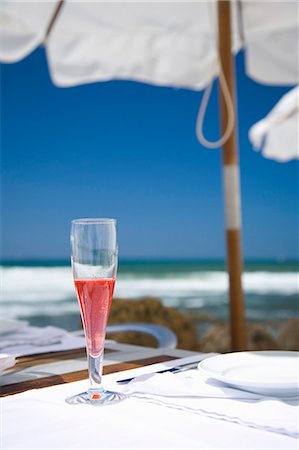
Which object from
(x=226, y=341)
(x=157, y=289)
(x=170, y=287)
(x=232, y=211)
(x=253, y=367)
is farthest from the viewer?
(x=170, y=287)

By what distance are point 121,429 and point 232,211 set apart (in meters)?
2.05

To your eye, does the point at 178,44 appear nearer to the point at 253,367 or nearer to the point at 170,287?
the point at 253,367

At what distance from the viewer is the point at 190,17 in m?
2.74

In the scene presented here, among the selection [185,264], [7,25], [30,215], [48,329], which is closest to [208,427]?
[48,329]

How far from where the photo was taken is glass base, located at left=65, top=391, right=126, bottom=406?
2.02 ft

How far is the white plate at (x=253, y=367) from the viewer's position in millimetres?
648

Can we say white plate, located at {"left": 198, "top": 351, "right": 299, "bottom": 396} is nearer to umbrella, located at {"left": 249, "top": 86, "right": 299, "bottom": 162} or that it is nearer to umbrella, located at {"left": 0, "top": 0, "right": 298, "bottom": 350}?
umbrella, located at {"left": 0, "top": 0, "right": 298, "bottom": 350}

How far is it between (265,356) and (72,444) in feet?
1.22

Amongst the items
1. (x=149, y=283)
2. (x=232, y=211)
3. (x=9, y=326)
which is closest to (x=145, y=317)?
(x=232, y=211)

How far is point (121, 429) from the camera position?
1.72ft

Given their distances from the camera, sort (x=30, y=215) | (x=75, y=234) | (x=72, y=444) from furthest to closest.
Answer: (x=30, y=215) < (x=75, y=234) < (x=72, y=444)

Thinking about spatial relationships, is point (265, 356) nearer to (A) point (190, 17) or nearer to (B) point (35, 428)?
(B) point (35, 428)

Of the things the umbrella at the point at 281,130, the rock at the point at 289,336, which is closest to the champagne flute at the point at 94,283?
the umbrella at the point at 281,130

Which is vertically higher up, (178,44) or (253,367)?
(178,44)
